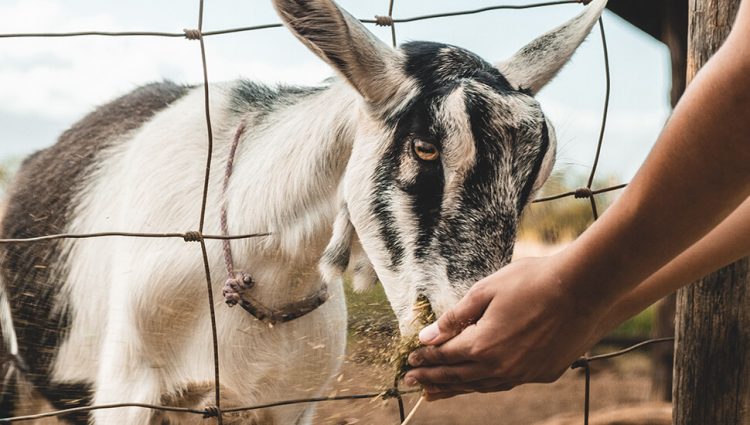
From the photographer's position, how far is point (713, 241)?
5.01 ft

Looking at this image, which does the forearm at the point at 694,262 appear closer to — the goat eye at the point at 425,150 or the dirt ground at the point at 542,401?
the goat eye at the point at 425,150

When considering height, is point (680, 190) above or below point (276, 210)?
below

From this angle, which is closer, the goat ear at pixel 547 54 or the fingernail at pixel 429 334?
the fingernail at pixel 429 334

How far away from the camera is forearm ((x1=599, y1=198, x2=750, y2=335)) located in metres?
1.49

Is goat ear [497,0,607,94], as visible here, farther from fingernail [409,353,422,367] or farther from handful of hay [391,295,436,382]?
fingernail [409,353,422,367]

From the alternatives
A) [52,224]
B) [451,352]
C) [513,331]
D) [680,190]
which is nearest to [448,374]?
[451,352]

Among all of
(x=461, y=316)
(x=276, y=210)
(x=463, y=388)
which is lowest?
(x=463, y=388)

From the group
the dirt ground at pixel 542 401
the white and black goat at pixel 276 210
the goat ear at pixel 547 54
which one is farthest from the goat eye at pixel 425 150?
the dirt ground at pixel 542 401

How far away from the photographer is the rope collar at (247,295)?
1.98m

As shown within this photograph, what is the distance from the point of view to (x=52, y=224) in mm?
2445

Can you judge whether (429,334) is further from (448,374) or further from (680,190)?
(680,190)

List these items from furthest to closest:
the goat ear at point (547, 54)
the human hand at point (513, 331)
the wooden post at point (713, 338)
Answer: the goat ear at point (547, 54) → the wooden post at point (713, 338) → the human hand at point (513, 331)

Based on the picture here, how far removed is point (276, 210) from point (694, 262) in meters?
0.97

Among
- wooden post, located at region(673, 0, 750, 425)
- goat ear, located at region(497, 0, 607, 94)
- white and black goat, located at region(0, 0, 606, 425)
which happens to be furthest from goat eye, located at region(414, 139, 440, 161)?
wooden post, located at region(673, 0, 750, 425)
